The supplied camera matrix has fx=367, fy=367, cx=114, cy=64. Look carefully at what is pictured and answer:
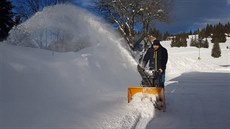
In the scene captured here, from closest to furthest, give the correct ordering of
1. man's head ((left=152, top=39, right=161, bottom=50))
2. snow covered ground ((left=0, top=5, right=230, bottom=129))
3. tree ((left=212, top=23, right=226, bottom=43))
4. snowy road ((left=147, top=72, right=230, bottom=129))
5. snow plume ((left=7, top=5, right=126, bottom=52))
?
snow covered ground ((left=0, top=5, right=230, bottom=129))
snowy road ((left=147, top=72, right=230, bottom=129))
man's head ((left=152, top=39, right=161, bottom=50))
snow plume ((left=7, top=5, right=126, bottom=52))
tree ((left=212, top=23, right=226, bottom=43))

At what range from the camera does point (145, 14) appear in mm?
36156

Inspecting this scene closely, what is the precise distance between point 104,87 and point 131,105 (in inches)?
171

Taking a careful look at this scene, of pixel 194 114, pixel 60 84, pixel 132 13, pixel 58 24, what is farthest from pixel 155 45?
pixel 132 13

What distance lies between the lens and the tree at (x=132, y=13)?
35.3 m

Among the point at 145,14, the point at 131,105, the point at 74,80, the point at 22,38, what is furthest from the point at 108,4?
the point at 131,105

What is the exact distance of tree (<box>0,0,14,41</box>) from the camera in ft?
109

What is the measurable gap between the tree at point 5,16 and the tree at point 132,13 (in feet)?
27.7

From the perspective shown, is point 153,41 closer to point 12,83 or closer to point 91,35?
point 12,83

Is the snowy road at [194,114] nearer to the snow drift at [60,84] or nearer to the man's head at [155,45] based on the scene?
the snow drift at [60,84]

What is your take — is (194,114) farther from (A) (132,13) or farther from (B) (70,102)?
(A) (132,13)

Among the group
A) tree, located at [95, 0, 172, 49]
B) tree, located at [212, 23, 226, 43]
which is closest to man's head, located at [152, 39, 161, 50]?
tree, located at [95, 0, 172, 49]

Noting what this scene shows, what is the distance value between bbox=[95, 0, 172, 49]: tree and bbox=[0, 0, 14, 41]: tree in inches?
333

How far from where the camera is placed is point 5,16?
111 feet

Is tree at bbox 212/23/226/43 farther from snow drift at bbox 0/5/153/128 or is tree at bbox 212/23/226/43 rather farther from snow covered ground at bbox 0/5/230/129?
snow covered ground at bbox 0/5/230/129
